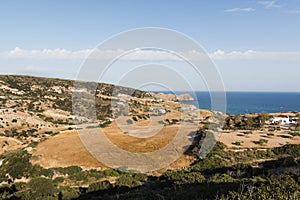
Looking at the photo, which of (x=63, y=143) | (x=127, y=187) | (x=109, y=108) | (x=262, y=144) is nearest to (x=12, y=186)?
(x=127, y=187)

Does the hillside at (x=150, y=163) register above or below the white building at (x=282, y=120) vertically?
below

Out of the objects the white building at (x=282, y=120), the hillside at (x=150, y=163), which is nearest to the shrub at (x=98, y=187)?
the hillside at (x=150, y=163)

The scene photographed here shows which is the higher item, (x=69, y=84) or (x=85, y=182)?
(x=69, y=84)

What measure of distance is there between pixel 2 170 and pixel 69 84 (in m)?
61.0

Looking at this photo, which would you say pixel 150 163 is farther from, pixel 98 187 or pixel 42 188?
pixel 42 188

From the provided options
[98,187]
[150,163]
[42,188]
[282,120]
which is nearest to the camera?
[42,188]

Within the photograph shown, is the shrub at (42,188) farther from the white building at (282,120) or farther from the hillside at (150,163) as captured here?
the white building at (282,120)

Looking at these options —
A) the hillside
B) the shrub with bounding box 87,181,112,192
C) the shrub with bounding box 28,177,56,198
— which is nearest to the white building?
the hillside

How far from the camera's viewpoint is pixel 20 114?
51.0 m

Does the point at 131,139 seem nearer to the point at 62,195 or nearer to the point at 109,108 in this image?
the point at 62,195

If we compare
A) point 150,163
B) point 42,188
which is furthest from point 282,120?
point 42,188

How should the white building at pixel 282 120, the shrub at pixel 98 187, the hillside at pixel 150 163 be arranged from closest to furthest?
the hillside at pixel 150 163 → the shrub at pixel 98 187 → the white building at pixel 282 120

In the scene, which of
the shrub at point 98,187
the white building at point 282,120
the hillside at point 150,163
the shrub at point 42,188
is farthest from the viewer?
the white building at point 282,120

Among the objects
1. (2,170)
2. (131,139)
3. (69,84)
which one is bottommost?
(2,170)
